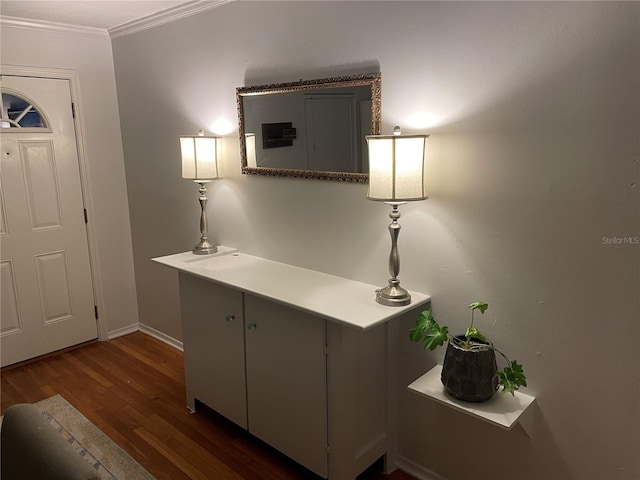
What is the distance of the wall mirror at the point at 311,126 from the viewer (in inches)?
83.7

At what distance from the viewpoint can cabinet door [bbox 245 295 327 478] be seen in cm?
207

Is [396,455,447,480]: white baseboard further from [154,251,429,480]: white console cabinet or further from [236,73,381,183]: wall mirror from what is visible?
[236,73,381,183]: wall mirror

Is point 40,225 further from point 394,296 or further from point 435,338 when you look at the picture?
point 435,338

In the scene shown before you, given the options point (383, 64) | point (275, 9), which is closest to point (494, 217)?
point (383, 64)

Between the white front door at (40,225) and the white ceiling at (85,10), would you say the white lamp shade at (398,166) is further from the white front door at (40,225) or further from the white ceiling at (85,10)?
the white front door at (40,225)

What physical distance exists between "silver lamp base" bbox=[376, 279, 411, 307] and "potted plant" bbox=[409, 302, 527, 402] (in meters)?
0.17

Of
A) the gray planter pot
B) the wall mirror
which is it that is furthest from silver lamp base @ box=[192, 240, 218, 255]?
the gray planter pot

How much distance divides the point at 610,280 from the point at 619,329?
0.16m

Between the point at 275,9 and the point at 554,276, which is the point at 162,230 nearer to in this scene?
the point at 275,9

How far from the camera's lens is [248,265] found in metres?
2.60

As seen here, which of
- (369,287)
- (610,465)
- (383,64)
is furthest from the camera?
(369,287)

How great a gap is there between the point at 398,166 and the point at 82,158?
102 inches

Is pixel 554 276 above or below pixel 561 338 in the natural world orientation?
above

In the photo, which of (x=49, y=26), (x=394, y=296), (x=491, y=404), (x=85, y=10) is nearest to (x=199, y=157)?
(x=85, y=10)
